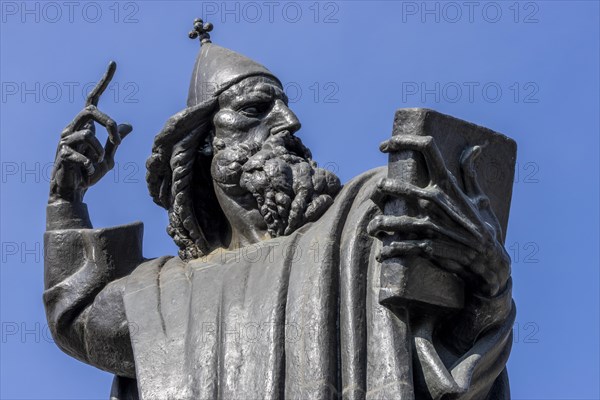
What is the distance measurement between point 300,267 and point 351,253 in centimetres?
33

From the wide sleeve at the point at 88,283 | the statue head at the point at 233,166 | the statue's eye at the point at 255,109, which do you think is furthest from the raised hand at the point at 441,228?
the wide sleeve at the point at 88,283

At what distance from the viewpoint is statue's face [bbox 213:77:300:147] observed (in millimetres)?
10828

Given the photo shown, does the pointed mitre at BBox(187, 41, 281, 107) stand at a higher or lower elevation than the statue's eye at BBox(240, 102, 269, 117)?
higher

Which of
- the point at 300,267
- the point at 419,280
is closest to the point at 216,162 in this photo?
the point at 300,267

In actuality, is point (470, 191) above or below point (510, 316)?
above

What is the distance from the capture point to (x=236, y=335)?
32.8 feet

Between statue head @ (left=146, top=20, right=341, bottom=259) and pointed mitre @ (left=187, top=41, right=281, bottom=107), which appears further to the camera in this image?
pointed mitre @ (left=187, top=41, right=281, bottom=107)

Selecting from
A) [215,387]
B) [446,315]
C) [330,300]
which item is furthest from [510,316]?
[215,387]

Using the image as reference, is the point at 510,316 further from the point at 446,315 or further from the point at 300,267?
the point at 300,267

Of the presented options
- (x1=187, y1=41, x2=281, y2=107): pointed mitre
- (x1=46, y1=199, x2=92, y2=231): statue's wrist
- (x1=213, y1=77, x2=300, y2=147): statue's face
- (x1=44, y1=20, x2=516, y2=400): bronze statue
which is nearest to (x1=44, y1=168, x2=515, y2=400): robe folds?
(x1=44, y1=20, x2=516, y2=400): bronze statue

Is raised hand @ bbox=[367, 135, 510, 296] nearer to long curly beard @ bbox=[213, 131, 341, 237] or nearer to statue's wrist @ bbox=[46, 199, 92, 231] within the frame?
long curly beard @ bbox=[213, 131, 341, 237]

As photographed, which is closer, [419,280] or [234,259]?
[419,280]

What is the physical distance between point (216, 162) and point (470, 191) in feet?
5.51

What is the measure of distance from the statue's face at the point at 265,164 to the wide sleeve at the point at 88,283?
74cm
